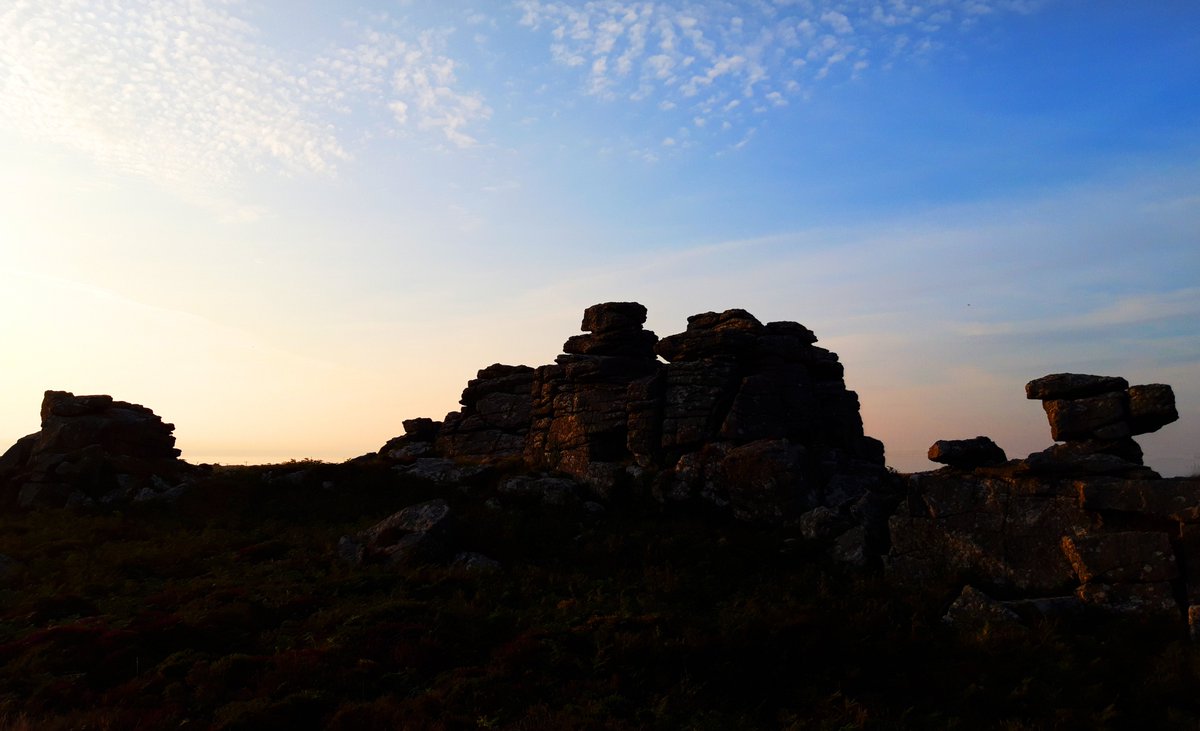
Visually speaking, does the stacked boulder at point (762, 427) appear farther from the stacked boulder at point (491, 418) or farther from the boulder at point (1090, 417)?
the stacked boulder at point (491, 418)

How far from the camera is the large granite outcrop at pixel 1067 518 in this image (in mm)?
19859

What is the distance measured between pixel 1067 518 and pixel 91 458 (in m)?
46.0

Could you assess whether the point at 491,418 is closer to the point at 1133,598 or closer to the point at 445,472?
the point at 445,472

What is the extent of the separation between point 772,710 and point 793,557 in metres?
10.6

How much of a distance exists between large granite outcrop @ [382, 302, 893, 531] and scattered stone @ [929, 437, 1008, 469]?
316 cm

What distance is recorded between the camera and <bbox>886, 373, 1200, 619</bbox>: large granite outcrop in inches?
782

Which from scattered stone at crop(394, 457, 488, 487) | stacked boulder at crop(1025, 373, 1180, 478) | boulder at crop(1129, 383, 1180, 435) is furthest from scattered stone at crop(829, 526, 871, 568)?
scattered stone at crop(394, 457, 488, 487)

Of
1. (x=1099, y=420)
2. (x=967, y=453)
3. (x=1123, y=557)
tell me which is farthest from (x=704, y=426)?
(x=1123, y=557)

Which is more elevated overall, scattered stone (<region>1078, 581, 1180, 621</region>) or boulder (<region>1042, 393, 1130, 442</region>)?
boulder (<region>1042, 393, 1130, 442</region>)

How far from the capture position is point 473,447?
51.3 m

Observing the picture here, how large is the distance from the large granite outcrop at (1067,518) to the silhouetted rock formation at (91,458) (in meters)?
36.8

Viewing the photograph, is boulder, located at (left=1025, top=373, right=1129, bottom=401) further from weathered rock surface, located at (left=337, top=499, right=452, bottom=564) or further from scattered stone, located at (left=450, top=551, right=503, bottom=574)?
weathered rock surface, located at (left=337, top=499, right=452, bottom=564)

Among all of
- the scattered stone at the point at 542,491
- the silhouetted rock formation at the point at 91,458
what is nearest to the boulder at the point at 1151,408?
the scattered stone at the point at 542,491

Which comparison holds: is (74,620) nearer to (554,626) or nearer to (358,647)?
(358,647)
